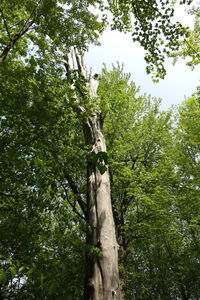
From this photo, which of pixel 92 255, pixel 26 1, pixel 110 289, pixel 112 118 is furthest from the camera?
pixel 112 118

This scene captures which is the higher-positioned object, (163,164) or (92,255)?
(163,164)

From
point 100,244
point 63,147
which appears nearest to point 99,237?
point 100,244

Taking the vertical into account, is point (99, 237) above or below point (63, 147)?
below

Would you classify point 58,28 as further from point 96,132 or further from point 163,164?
point 163,164

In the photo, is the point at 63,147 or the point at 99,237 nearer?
the point at 99,237

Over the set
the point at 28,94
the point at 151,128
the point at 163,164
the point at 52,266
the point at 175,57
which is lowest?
the point at 52,266

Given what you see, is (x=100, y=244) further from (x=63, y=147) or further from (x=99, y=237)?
(x=63, y=147)

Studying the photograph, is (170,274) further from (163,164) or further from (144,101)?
(144,101)

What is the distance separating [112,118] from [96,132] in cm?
593

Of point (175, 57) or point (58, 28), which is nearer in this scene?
point (58, 28)

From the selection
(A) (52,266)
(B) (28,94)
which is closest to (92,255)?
(A) (52,266)

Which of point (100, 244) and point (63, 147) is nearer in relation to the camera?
point (100, 244)

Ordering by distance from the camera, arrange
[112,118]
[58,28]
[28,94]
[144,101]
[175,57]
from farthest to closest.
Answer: [144,101] < [112,118] < [175,57] < [58,28] < [28,94]

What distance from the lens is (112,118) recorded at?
32.3ft
